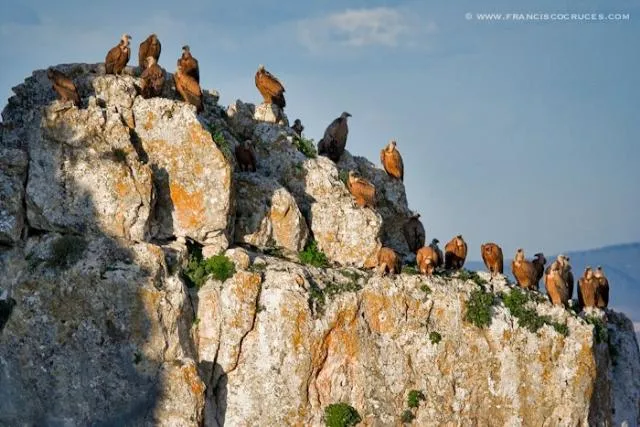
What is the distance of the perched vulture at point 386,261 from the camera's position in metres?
41.5

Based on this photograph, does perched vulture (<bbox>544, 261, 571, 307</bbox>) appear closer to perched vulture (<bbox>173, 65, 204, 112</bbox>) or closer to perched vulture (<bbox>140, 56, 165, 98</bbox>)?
perched vulture (<bbox>173, 65, 204, 112</bbox>)

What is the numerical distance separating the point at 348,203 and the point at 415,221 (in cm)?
400

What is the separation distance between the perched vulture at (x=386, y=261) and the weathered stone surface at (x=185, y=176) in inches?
199

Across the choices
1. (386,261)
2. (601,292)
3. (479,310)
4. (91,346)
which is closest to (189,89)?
(386,261)

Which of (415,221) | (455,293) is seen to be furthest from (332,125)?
(455,293)

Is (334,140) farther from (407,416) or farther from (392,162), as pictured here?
(407,416)

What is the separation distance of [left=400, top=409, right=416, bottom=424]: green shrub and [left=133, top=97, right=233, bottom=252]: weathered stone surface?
7607 millimetres

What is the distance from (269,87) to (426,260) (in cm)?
981

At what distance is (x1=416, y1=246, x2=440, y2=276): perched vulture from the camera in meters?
42.2

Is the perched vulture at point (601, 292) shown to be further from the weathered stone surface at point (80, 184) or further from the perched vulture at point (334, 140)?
the weathered stone surface at point (80, 184)

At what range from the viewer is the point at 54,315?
36.8m

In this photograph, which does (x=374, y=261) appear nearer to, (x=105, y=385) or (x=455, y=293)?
(x=455, y=293)

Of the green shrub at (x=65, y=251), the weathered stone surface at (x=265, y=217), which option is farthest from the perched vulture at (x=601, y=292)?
the green shrub at (x=65, y=251)

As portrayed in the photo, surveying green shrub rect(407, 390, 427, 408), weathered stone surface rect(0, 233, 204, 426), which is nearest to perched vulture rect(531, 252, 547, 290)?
green shrub rect(407, 390, 427, 408)
